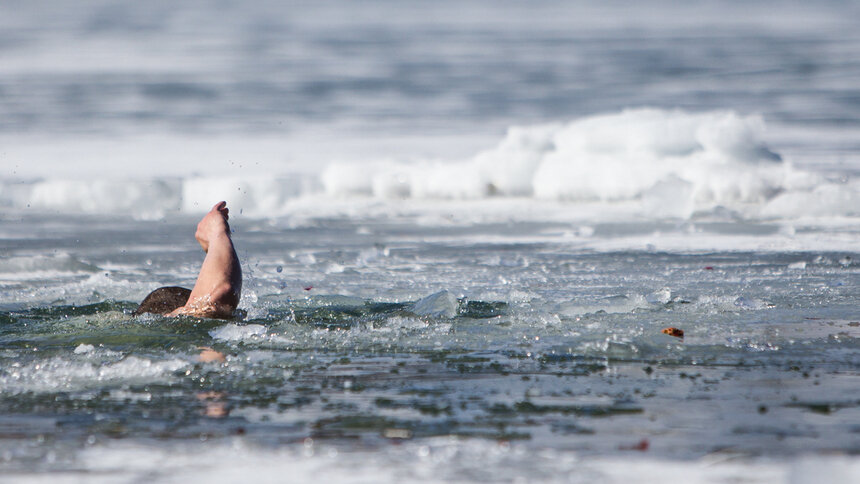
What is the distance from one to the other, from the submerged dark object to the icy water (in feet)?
0.62

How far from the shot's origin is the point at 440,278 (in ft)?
23.6

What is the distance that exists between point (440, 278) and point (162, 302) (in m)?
2.10

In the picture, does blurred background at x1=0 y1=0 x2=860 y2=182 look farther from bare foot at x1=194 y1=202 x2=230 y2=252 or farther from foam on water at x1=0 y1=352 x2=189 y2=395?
foam on water at x1=0 y1=352 x2=189 y2=395

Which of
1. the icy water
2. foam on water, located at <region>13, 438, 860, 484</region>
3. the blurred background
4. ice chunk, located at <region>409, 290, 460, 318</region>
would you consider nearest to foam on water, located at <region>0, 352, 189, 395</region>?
the icy water

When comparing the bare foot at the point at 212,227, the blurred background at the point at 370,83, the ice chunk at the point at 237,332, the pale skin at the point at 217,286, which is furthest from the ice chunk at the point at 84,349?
the blurred background at the point at 370,83

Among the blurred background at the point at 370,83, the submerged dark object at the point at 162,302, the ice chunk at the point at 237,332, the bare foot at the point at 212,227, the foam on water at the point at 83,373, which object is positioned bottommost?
the foam on water at the point at 83,373

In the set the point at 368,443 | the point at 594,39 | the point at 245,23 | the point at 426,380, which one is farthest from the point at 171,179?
the point at 245,23

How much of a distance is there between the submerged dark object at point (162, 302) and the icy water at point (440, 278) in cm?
19

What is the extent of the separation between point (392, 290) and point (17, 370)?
2.70 meters

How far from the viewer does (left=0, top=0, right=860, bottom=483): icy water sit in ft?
11.4

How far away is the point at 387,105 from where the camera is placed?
18.6m

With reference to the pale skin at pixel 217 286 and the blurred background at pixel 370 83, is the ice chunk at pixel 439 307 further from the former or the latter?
the blurred background at pixel 370 83

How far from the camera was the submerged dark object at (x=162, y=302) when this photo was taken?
5754mm

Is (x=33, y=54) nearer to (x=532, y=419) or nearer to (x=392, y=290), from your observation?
(x=392, y=290)
